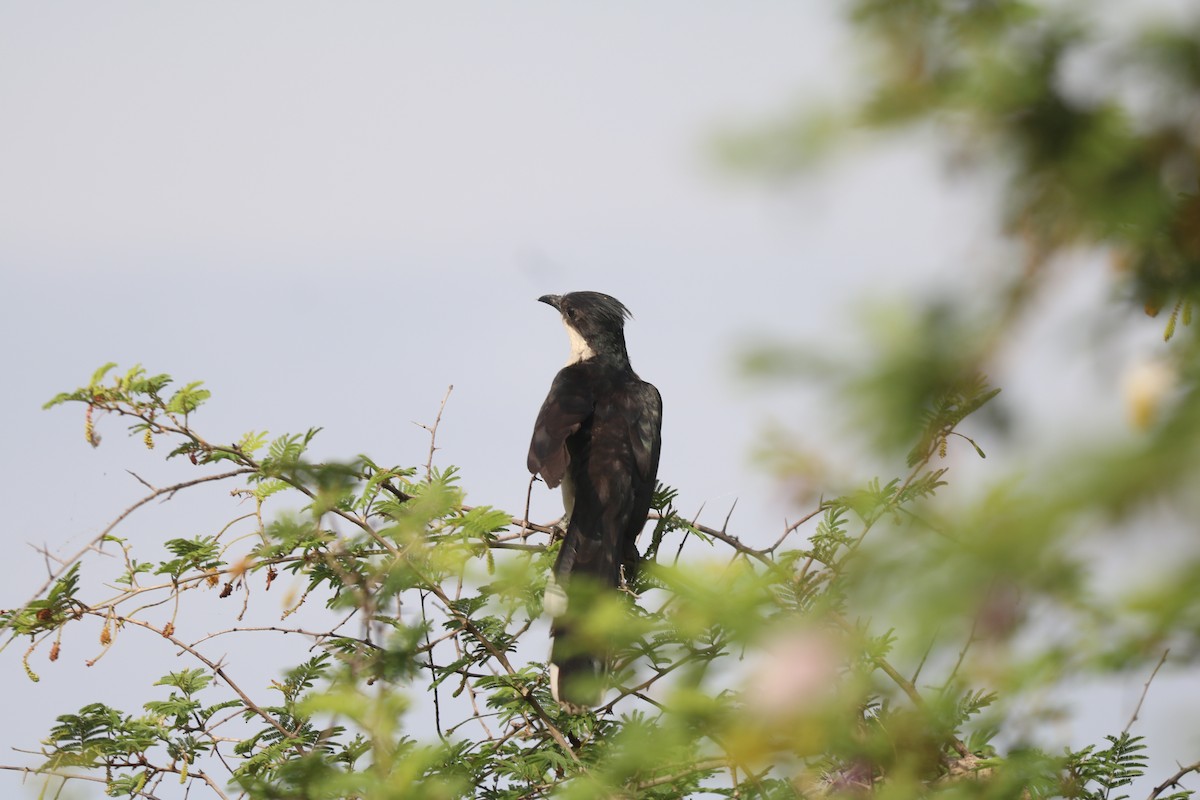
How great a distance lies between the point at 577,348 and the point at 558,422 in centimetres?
146

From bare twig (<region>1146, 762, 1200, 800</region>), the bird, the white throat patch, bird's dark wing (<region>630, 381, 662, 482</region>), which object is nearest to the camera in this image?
bare twig (<region>1146, 762, 1200, 800</region>)

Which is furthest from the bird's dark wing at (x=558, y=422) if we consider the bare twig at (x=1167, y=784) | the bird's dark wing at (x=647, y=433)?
the bare twig at (x=1167, y=784)

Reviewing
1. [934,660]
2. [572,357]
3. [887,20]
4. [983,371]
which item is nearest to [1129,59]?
[887,20]

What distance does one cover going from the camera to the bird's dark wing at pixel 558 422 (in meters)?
6.36

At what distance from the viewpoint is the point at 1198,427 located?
1938 mm

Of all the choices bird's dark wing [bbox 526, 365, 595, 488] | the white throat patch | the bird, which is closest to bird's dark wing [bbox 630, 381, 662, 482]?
the bird

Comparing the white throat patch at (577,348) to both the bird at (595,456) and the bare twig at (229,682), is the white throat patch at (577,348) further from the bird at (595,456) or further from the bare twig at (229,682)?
the bare twig at (229,682)

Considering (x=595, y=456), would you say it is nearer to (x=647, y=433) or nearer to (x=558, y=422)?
(x=558, y=422)

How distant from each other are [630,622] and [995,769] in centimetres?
179

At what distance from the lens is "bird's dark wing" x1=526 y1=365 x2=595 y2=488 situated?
6.36 metres

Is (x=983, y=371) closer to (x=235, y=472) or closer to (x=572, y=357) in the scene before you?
(x=235, y=472)

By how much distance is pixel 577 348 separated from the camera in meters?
8.12

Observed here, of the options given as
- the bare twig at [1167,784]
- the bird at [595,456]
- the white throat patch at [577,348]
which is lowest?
the bare twig at [1167,784]

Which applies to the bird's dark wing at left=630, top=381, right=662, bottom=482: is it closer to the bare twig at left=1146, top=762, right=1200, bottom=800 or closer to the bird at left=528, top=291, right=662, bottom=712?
the bird at left=528, top=291, right=662, bottom=712
